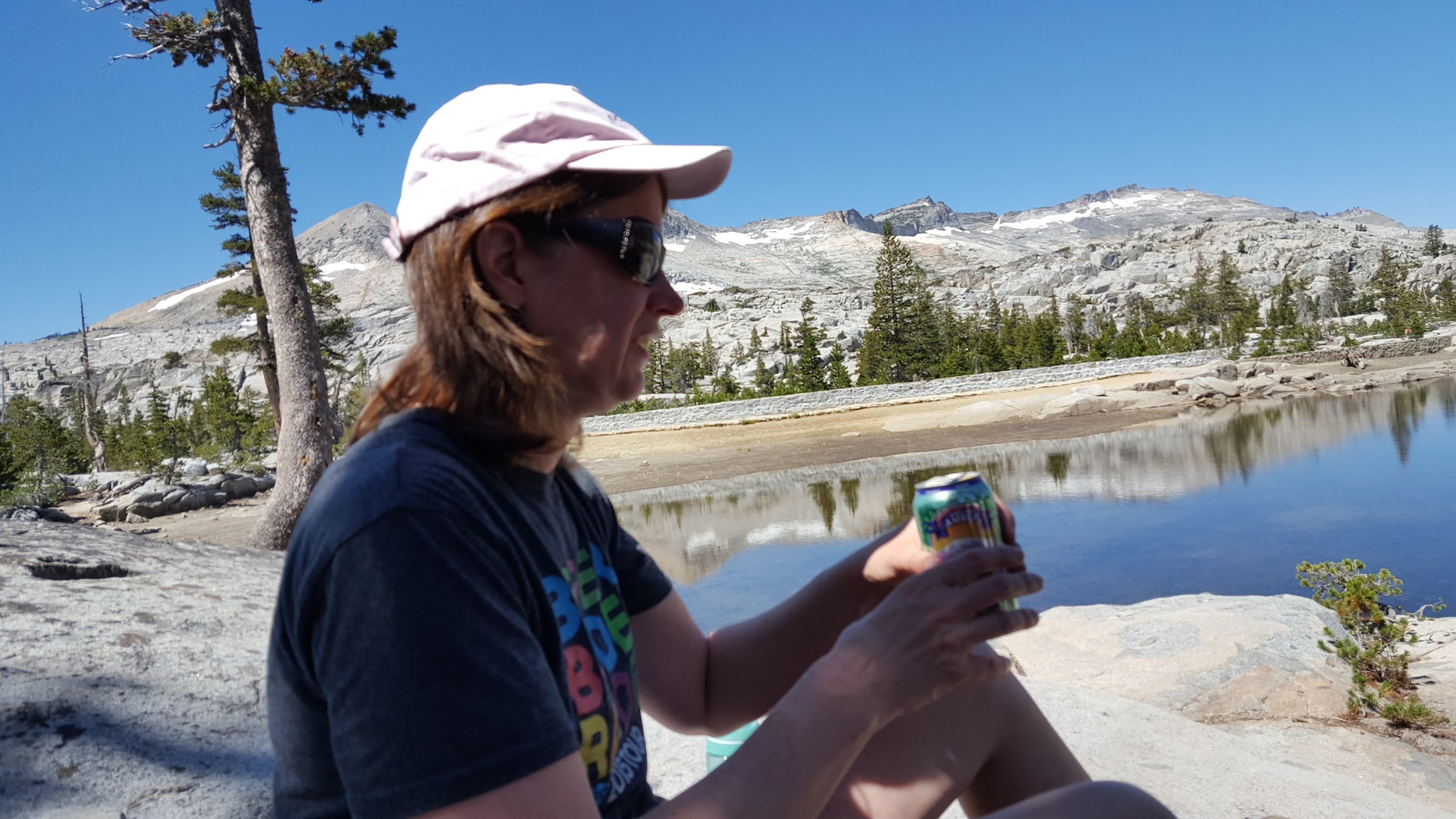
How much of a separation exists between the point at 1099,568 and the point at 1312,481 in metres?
4.73

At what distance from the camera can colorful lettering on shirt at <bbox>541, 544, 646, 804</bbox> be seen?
1035mm

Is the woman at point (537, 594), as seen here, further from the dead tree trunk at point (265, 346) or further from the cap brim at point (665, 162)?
the dead tree trunk at point (265, 346)

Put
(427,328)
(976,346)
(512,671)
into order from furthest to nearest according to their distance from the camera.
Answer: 1. (976,346)
2. (427,328)
3. (512,671)

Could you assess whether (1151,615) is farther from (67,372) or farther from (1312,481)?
(67,372)

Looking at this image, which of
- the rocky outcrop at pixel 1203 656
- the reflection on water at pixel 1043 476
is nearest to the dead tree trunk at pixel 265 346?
the reflection on water at pixel 1043 476

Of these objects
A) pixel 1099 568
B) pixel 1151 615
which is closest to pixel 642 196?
pixel 1151 615

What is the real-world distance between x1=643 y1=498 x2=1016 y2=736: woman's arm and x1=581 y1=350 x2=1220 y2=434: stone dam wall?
88.1 ft

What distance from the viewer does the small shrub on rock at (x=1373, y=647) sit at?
3488mm

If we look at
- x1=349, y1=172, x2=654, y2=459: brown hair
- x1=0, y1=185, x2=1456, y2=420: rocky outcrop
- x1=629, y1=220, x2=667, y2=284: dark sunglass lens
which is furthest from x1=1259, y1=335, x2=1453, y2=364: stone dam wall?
x1=349, y1=172, x2=654, y2=459: brown hair

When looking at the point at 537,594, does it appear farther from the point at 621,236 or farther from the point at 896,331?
the point at 896,331

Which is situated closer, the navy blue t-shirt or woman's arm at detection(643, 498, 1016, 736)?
the navy blue t-shirt

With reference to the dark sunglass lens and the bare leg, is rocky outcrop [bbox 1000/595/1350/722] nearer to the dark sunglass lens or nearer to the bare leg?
the bare leg

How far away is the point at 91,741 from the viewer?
200 centimetres

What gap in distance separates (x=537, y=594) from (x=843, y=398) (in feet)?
95.3
